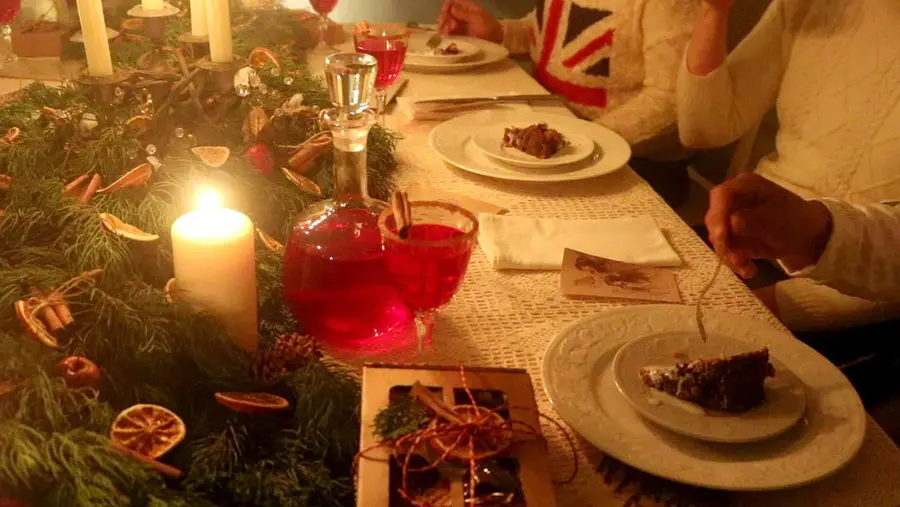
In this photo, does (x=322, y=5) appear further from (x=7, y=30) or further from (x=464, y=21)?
(x=7, y=30)

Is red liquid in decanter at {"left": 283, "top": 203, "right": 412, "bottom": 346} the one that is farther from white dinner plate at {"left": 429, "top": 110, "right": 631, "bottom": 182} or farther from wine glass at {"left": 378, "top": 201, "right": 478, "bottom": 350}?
white dinner plate at {"left": 429, "top": 110, "right": 631, "bottom": 182}

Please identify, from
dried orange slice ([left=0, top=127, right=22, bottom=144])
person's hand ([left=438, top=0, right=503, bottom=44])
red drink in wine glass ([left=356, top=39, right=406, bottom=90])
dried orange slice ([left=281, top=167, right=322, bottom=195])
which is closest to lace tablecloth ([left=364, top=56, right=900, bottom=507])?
red drink in wine glass ([left=356, top=39, right=406, bottom=90])

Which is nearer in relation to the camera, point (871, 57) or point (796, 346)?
point (796, 346)

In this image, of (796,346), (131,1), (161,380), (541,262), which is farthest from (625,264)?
(131,1)

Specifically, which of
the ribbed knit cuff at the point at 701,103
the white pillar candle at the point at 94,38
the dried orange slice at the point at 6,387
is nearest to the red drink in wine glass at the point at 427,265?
the dried orange slice at the point at 6,387

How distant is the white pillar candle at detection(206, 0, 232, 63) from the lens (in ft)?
3.56

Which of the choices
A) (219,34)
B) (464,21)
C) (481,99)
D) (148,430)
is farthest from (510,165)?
(464,21)

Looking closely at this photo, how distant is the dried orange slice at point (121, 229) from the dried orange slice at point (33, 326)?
0.15m

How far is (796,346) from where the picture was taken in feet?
2.70

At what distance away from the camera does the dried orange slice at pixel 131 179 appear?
85 cm

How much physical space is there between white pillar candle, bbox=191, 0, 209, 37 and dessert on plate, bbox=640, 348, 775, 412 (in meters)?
0.99

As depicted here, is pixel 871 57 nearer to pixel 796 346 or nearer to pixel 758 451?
pixel 796 346

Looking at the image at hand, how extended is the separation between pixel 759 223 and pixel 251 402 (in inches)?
27.4

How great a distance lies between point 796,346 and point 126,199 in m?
0.74
